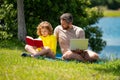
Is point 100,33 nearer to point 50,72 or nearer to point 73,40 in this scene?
point 73,40

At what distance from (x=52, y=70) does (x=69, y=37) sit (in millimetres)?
2492

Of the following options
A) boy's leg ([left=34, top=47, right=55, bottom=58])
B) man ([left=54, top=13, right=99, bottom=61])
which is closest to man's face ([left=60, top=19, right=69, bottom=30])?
man ([left=54, top=13, right=99, bottom=61])

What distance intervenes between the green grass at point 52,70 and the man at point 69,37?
53 centimetres

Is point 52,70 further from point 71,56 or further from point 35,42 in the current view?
point 35,42

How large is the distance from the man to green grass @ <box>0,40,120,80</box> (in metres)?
0.53

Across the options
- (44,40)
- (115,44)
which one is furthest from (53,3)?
(115,44)

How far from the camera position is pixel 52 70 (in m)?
10.9

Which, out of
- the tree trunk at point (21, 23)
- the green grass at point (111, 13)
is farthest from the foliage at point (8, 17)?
the green grass at point (111, 13)

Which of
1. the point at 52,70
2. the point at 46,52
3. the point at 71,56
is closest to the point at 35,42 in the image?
the point at 46,52

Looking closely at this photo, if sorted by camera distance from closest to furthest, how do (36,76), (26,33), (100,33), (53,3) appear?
(36,76) → (26,33) → (53,3) → (100,33)

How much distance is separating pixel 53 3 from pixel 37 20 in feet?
3.63

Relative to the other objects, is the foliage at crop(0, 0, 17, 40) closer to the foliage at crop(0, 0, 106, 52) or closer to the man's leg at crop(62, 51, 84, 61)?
the foliage at crop(0, 0, 106, 52)

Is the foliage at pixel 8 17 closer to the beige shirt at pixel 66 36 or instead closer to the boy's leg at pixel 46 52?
the beige shirt at pixel 66 36

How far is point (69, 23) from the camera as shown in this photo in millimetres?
13078
